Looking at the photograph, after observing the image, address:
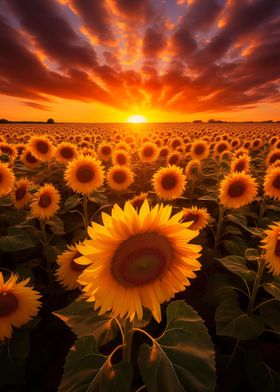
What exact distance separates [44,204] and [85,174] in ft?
4.04

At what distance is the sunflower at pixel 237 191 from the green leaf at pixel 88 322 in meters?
3.34

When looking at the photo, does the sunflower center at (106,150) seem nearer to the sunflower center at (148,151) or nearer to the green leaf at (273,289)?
the sunflower center at (148,151)

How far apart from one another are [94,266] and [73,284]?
6.50ft

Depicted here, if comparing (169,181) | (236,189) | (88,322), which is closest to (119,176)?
(169,181)

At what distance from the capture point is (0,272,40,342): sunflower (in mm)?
2471

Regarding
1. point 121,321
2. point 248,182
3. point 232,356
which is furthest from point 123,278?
point 248,182

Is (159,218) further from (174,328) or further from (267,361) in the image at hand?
(267,361)

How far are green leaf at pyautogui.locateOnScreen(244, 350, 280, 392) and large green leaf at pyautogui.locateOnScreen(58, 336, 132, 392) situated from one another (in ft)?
5.63

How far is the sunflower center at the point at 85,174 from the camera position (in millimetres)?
5363

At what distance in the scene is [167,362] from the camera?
161 cm

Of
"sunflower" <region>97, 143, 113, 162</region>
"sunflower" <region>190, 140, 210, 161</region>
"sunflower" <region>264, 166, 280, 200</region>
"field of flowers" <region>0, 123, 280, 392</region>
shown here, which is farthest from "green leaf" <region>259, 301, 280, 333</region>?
"sunflower" <region>97, 143, 113, 162</region>

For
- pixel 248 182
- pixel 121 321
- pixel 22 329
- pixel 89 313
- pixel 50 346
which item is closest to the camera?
pixel 89 313

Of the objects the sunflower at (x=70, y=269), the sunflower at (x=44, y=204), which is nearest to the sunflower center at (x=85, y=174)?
the sunflower at (x=44, y=204)

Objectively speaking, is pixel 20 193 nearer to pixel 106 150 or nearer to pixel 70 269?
pixel 70 269
